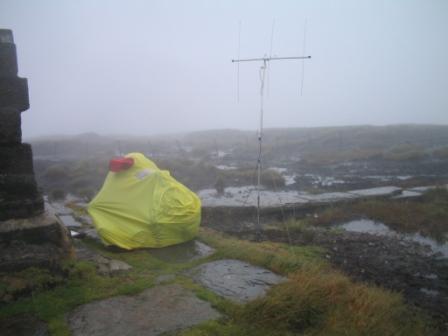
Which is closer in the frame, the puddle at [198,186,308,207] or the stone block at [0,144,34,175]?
the stone block at [0,144,34,175]

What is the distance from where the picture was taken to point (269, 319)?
127 inches

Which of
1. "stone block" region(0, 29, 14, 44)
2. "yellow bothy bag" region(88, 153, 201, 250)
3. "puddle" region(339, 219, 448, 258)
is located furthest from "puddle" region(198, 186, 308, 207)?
"stone block" region(0, 29, 14, 44)

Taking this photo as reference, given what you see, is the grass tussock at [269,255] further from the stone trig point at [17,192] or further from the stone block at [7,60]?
the stone block at [7,60]

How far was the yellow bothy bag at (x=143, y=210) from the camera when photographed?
530 centimetres

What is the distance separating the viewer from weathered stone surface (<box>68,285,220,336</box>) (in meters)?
3.11

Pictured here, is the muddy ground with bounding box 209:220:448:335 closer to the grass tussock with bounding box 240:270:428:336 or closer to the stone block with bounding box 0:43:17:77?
the grass tussock with bounding box 240:270:428:336

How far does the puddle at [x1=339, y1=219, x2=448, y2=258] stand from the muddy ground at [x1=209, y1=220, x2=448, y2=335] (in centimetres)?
27

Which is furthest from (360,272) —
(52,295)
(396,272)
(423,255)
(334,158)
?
(334,158)

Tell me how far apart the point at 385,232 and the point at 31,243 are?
6.85 meters

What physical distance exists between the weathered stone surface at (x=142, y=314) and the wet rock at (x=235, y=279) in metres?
0.40

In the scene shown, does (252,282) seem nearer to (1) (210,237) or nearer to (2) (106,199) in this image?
(1) (210,237)

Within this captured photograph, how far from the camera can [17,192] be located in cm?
420

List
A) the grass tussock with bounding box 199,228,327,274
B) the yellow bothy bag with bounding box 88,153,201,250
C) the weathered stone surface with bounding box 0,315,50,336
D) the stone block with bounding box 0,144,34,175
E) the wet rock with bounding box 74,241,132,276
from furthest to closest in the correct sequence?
the yellow bothy bag with bounding box 88,153,201,250 < the grass tussock with bounding box 199,228,327,274 < the wet rock with bounding box 74,241,132,276 < the stone block with bounding box 0,144,34,175 < the weathered stone surface with bounding box 0,315,50,336

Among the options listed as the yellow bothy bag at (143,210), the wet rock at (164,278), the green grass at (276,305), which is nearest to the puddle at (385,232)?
the green grass at (276,305)
